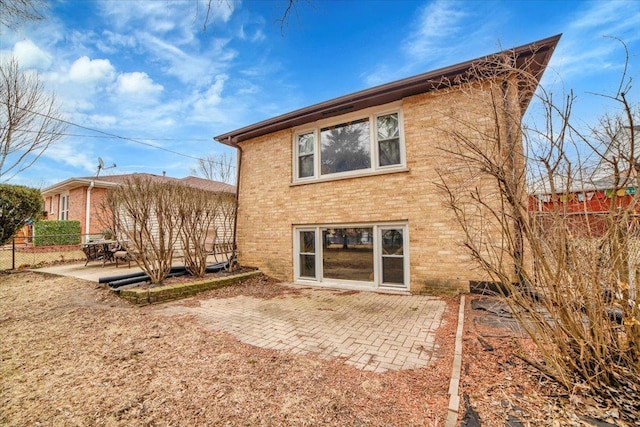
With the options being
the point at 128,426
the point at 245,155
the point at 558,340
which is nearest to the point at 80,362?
the point at 128,426

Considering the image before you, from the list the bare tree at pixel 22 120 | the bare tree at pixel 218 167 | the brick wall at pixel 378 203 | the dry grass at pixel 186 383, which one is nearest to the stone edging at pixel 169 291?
the dry grass at pixel 186 383

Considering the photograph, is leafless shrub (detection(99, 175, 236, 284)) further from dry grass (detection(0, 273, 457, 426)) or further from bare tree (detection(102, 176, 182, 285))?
dry grass (detection(0, 273, 457, 426))

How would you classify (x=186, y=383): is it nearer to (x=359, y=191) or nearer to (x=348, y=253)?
(x=348, y=253)

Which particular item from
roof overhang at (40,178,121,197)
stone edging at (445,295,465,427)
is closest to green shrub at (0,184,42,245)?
roof overhang at (40,178,121,197)

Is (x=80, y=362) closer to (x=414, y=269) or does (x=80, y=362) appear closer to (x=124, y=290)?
(x=124, y=290)

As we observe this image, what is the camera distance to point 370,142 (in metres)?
7.00

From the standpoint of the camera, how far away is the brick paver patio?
3332 millimetres

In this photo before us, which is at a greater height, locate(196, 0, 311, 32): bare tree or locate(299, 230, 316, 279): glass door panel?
locate(196, 0, 311, 32): bare tree

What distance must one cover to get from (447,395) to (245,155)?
27.3 feet

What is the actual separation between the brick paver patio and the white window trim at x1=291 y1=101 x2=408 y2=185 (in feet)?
9.87

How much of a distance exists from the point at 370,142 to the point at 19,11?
6.11 meters

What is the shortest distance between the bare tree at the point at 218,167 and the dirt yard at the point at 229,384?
2818cm

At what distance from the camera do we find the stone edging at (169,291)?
563 cm

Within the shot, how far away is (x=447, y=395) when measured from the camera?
94.0 inches
